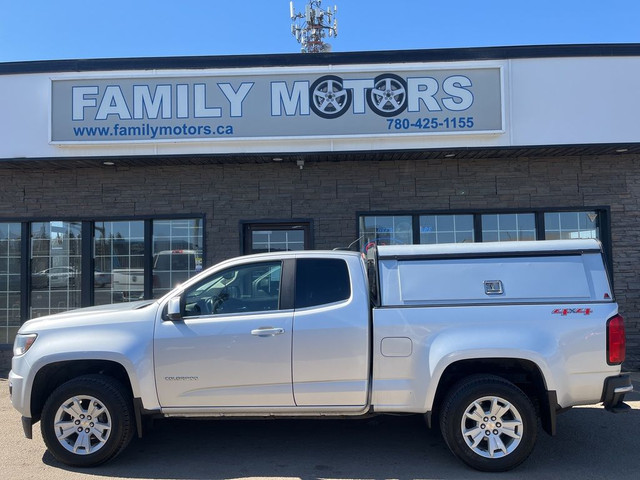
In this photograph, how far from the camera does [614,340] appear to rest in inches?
185

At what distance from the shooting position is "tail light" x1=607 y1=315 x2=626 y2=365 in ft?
15.4

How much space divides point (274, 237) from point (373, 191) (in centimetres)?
179

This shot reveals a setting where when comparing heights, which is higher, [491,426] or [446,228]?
[446,228]

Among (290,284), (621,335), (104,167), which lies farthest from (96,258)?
(621,335)

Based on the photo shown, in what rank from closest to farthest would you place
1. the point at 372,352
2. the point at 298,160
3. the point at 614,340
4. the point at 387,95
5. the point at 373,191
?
the point at 614,340, the point at 372,352, the point at 387,95, the point at 298,160, the point at 373,191

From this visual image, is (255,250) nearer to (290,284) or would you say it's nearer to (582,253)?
(290,284)

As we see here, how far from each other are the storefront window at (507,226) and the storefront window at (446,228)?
27 centimetres

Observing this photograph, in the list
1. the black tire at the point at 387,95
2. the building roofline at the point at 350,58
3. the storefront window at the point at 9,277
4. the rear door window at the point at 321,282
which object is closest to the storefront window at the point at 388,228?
the black tire at the point at 387,95

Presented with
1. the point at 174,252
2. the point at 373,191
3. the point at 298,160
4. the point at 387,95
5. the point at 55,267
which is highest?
the point at 387,95

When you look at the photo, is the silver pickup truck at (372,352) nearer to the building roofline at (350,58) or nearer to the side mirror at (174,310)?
the side mirror at (174,310)

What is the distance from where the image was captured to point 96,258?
945 centimetres

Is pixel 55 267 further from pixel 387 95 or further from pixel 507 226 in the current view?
pixel 507 226

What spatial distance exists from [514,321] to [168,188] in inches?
250

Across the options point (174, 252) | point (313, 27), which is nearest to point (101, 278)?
point (174, 252)
